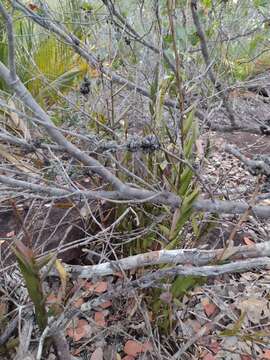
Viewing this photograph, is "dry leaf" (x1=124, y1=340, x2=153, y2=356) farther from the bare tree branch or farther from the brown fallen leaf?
the bare tree branch

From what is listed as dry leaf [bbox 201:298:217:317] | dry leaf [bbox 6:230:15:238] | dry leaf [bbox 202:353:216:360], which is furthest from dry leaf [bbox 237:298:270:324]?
dry leaf [bbox 6:230:15:238]

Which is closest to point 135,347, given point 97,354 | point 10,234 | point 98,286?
point 97,354

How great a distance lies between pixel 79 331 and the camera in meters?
1.09

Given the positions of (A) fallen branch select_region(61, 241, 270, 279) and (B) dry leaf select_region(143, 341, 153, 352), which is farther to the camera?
(B) dry leaf select_region(143, 341, 153, 352)

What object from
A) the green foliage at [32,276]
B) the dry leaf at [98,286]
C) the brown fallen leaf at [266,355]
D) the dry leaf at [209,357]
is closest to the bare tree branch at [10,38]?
the green foliage at [32,276]

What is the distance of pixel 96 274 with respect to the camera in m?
0.73

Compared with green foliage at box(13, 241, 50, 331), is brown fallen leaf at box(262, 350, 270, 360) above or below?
below

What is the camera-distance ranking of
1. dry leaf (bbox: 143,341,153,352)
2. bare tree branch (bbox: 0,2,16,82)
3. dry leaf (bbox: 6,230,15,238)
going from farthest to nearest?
dry leaf (bbox: 6,230,15,238)
dry leaf (bbox: 143,341,153,352)
bare tree branch (bbox: 0,2,16,82)

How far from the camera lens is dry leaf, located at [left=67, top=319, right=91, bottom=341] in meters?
1.07

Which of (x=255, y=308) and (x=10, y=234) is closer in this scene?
(x=255, y=308)

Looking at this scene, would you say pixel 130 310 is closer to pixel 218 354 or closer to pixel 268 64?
pixel 218 354

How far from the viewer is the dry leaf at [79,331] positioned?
107 centimetres

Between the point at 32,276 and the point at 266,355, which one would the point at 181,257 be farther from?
the point at 266,355

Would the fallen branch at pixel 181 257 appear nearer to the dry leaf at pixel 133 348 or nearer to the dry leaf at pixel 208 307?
the dry leaf at pixel 133 348
